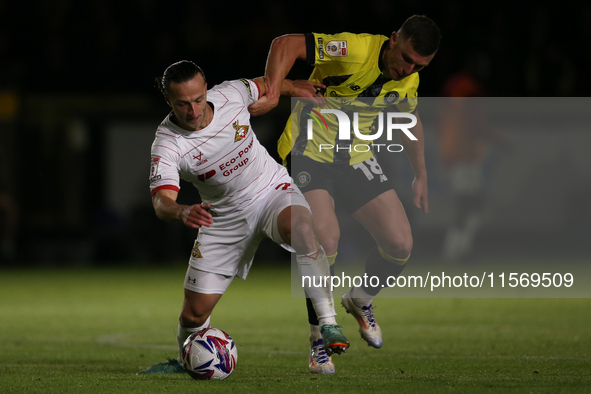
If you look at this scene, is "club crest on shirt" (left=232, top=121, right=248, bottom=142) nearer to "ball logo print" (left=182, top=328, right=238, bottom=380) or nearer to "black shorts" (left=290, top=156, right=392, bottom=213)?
"black shorts" (left=290, top=156, right=392, bottom=213)

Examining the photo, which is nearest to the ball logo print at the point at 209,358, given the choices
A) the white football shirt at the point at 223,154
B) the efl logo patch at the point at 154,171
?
the white football shirt at the point at 223,154

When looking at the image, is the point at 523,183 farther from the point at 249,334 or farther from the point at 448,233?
the point at 249,334

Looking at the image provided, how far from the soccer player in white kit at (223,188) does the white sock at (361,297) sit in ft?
3.67

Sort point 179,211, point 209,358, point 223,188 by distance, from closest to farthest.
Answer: point 179,211 → point 209,358 → point 223,188

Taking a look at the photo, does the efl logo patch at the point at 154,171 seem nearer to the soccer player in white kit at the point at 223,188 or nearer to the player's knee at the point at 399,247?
the soccer player in white kit at the point at 223,188

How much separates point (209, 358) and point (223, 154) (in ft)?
4.42

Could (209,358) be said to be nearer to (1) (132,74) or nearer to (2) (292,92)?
(2) (292,92)

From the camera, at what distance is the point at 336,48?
20.6 ft

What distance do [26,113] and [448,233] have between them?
375 inches

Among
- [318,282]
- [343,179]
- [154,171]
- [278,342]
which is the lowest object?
[278,342]

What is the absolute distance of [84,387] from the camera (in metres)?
5.09

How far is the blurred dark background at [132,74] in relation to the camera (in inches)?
663

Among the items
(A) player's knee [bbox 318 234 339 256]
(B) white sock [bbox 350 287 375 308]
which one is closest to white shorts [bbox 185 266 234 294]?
(A) player's knee [bbox 318 234 339 256]

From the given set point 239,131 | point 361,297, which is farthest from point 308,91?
point 361,297
